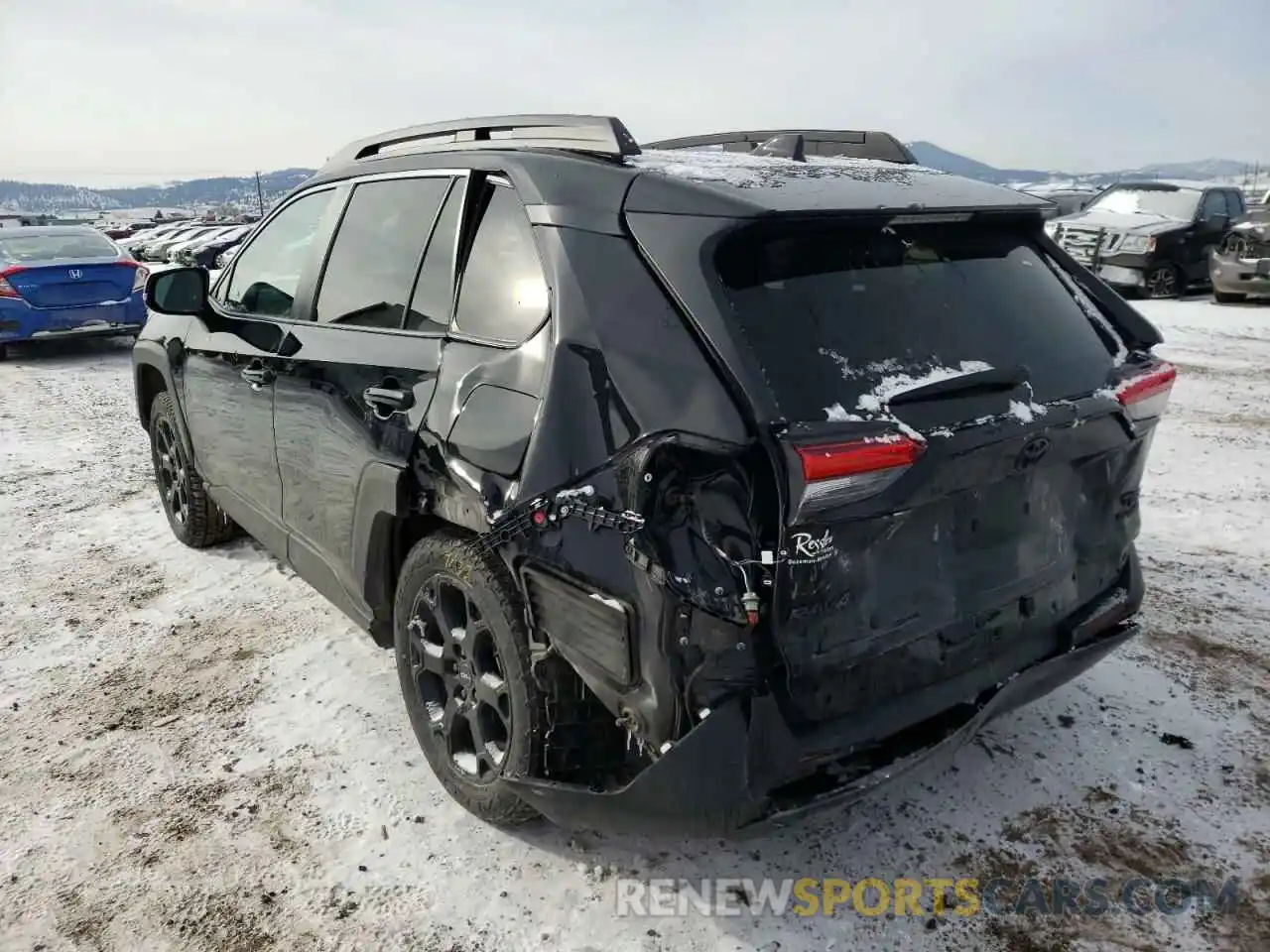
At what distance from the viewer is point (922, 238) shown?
236 cm

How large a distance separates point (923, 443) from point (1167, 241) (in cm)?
1420

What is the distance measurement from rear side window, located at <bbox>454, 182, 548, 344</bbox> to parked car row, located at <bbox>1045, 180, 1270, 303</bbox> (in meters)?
12.7

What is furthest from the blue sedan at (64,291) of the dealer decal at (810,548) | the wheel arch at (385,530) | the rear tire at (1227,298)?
the rear tire at (1227,298)

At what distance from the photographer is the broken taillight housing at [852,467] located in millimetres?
1831

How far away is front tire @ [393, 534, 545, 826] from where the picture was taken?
2283 mm

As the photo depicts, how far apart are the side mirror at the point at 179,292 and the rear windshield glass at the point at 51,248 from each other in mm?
8475

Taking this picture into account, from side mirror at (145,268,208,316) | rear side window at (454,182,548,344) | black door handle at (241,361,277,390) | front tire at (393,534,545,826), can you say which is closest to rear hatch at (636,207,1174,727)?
rear side window at (454,182,548,344)

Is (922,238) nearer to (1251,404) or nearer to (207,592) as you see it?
(207,592)

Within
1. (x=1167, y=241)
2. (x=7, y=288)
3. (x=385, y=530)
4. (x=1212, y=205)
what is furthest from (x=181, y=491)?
(x=1212, y=205)

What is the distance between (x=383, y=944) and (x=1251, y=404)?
7911 millimetres

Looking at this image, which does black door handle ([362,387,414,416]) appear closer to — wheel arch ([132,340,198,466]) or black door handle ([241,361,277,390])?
black door handle ([241,361,277,390])

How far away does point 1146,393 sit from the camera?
2.52 m

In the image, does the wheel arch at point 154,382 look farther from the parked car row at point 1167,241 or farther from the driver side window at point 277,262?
the parked car row at point 1167,241

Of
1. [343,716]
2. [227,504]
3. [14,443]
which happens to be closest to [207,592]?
[227,504]
